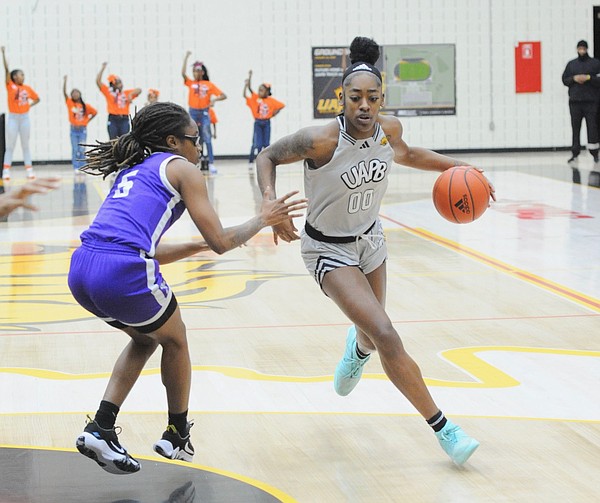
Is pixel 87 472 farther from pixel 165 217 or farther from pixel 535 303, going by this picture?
pixel 535 303

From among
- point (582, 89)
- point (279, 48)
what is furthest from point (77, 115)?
point (582, 89)

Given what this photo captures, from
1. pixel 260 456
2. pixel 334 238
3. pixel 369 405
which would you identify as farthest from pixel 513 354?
pixel 260 456

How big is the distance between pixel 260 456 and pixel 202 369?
1.59 metres

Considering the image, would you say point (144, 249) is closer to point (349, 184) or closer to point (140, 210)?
point (140, 210)

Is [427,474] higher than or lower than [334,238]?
lower

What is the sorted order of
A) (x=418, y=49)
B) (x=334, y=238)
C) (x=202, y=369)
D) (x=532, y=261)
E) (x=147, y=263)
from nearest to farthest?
1. (x=147, y=263)
2. (x=334, y=238)
3. (x=202, y=369)
4. (x=532, y=261)
5. (x=418, y=49)

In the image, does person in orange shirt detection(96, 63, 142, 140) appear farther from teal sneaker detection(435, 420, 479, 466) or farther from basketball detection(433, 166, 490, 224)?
teal sneaker detection(435, 420, 479, 466)

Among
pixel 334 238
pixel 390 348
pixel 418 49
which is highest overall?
pixel 418 49

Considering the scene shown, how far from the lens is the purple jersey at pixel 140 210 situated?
4078 millimetres

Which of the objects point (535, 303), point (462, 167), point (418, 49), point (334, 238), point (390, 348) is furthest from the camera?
point (418, 49)

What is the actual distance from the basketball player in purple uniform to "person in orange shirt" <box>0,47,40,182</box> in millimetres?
16134

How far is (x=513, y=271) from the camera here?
9.23 meters

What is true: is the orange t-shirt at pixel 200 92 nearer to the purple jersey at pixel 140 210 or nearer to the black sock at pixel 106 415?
the purple jersey at pixel 140 210

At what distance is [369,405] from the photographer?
5309 millimetres
